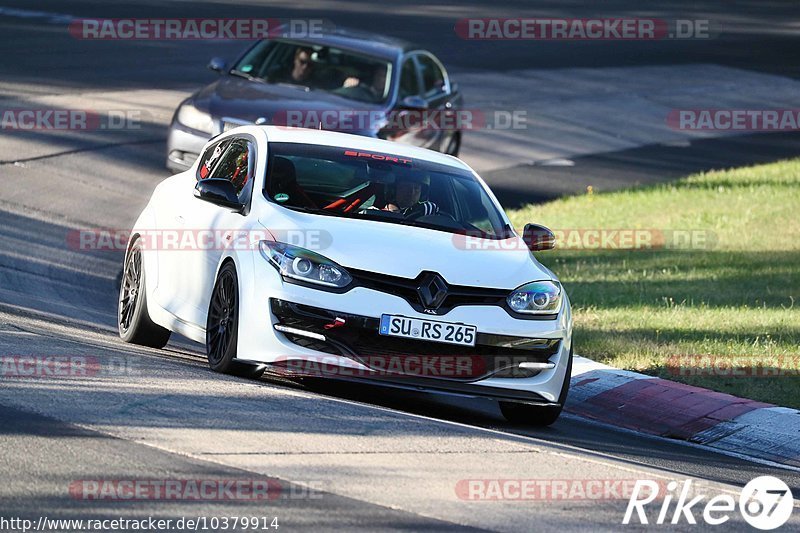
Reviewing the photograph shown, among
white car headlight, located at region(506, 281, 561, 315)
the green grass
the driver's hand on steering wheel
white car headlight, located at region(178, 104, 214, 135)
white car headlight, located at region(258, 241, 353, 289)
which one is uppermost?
white car headlight, located at region(258, 241, 353, 289)

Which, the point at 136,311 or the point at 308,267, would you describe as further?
the point at 136,311

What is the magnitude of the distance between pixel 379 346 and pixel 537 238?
6.27 ft

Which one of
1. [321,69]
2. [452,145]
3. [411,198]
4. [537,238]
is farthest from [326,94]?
[537,238]

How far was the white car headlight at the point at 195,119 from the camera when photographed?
16172 millimetres

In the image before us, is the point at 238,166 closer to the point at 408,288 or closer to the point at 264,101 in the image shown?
the point at 408,288

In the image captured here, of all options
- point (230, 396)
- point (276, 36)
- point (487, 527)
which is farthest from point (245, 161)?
point (276, 36)

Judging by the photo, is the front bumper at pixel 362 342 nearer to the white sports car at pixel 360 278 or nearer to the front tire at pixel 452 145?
the white sports car at pixel 360 278

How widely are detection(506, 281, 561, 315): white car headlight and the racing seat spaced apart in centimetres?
148

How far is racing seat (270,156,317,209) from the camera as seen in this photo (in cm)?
983

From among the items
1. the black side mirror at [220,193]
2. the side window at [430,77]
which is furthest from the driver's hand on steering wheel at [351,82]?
the black side mirror at [220,193]

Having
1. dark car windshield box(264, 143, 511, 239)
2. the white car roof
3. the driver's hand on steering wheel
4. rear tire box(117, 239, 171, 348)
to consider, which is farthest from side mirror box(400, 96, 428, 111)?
dark car windshield box(264, 143, 511, 239)

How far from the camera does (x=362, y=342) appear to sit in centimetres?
876

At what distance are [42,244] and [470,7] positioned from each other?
1043 inches

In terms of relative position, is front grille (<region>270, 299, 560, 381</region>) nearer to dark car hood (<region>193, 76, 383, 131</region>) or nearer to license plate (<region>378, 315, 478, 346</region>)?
license plate (<region>378, 315, 478, 346</region>)
